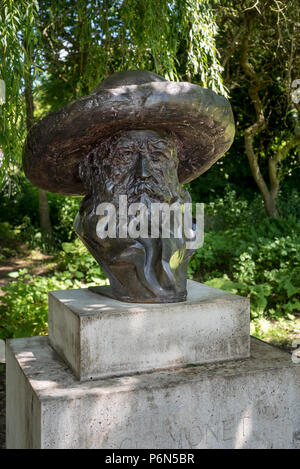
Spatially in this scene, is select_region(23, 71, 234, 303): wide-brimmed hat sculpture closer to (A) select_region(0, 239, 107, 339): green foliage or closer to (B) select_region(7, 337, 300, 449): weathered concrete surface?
(B) select_region(7, 337, 300, 449): weathered concrete surface

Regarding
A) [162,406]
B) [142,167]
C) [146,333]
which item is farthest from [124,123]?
[162,406]

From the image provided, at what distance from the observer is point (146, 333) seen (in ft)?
7.25

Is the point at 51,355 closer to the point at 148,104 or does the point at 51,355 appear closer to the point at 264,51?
the point at 148,104

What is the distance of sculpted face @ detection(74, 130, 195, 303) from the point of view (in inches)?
92.7

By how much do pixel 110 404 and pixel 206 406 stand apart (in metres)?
0.47

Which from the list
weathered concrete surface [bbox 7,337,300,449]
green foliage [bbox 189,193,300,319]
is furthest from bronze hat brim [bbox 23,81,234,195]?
green foliage [bbox 189,193,300,319]

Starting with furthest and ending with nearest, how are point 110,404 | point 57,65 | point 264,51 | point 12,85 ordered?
point 264,51
point 57,65
point 12,85
point 110,404

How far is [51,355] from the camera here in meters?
2.49

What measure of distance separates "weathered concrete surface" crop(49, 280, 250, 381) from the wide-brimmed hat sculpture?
14 cm

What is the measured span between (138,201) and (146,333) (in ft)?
2.23

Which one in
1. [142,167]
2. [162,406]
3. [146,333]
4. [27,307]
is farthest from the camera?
[27,307]

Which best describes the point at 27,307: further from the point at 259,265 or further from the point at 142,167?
the point at 259,265
